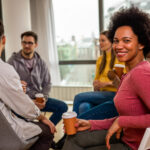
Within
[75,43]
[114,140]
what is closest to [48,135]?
[114,140]

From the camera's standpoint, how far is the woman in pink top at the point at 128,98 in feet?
3.59

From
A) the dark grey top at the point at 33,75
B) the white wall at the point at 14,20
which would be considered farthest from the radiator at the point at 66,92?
the dark grey top at the point at 33,75

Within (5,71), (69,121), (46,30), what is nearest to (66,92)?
(46,30)

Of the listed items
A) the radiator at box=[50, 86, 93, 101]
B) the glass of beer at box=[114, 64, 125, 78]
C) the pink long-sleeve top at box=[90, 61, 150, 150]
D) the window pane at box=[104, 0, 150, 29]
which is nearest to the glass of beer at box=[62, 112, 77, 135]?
the pink long-sleeve top at box=[90, 61, 150, 150]

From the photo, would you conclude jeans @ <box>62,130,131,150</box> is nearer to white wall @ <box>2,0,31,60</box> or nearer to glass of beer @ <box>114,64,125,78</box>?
glass of beer @ <box>114,64,125,78</box>

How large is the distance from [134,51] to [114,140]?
0.53m

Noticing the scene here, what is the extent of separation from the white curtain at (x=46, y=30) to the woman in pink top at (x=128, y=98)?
2.71m

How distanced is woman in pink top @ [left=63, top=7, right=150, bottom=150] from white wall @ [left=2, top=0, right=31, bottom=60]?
242 centimetres

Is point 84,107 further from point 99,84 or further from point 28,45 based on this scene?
point 28,45

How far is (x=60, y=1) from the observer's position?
4.10 metres

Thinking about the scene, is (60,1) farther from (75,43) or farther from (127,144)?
(127,144)

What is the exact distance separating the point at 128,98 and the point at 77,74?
315cm

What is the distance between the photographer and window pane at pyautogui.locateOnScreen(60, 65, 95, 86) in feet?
13.8

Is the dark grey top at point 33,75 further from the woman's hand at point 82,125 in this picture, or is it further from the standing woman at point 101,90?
the woman's hand at point 82,125
